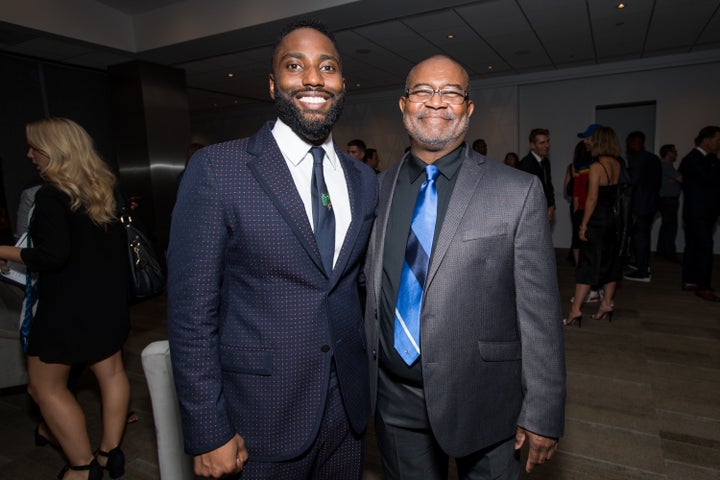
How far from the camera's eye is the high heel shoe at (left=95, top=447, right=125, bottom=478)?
233 cm

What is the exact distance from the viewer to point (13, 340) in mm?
2893

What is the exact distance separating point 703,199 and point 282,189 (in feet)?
17.9

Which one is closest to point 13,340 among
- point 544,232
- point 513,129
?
point 544,232

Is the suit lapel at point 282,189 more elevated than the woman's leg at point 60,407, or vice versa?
the suit lapel at point 282,189

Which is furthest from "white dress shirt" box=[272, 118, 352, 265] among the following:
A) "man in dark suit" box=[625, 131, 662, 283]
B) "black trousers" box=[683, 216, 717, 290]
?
"man in dark suit" box=[625, 131, 662, 283]

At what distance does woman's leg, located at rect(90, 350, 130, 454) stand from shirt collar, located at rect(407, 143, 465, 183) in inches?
73.7

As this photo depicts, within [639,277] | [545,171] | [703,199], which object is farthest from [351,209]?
[639,277]

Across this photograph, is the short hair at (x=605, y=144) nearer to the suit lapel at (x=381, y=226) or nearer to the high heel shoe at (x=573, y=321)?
the high heel shoe at (x=573, y=321)

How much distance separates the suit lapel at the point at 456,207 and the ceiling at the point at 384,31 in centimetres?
380

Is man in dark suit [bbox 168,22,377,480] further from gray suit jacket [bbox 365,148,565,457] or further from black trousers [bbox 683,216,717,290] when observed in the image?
black trousers [bbox 683,216,717,290]

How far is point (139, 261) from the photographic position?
227 centimetres

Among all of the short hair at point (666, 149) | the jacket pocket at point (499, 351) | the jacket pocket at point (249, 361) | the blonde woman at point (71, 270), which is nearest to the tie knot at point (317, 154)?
the jacket pocket at point (249, 361)

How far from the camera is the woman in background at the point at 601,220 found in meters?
3.93

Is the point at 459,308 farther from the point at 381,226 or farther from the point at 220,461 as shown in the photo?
the point at 220,461
